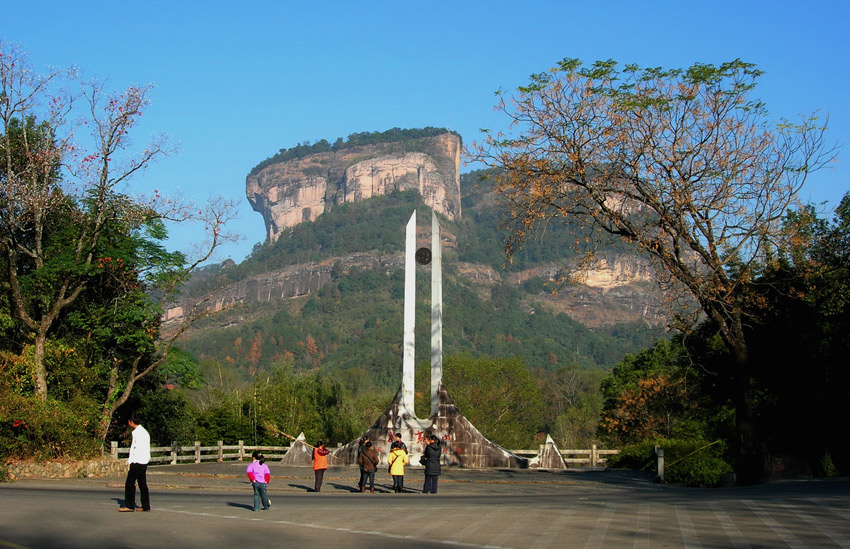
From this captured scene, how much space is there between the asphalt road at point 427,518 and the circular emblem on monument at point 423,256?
12777 mm

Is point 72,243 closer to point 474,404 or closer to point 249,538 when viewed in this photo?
point 249,538

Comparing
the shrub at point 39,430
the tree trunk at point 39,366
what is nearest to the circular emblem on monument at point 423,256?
the shrub at point 39,430

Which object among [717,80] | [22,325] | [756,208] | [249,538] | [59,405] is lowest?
[249,538]

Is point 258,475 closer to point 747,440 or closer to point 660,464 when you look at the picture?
point 747,440

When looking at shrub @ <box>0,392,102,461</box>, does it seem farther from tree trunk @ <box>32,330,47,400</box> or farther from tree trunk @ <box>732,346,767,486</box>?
tree trunk @ <box>732,346,767,486</box>

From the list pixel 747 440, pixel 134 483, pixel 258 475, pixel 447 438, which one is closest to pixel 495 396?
pixel 447 438

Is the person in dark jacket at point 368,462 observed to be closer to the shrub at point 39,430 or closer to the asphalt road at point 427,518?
the asphalt road at point 427,518

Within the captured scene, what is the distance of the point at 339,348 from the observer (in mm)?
171875

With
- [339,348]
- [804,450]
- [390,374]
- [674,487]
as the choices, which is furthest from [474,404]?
[339,348]

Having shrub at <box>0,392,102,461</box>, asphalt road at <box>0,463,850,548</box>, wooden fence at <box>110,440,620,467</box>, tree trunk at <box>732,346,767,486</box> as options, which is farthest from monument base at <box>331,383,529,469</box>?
shrub at <box>0,392,102,461</box>

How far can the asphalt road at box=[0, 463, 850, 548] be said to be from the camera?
1245 cm

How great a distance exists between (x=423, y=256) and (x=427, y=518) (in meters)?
20.0

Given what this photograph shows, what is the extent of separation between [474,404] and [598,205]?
182 feet

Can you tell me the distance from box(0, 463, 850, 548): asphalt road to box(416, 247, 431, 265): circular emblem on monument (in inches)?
503
